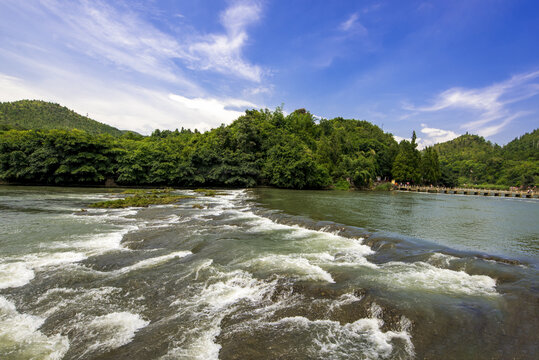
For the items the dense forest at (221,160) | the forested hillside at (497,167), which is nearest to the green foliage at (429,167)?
the dense forest at (221,160)

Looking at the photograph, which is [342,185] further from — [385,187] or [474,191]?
[474,191]

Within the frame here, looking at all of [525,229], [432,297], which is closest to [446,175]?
[525,229]

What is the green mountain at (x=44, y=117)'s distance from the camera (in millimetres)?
80875

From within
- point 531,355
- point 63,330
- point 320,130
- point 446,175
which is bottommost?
point 63,330

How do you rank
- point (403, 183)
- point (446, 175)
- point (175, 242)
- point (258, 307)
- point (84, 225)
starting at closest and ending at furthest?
point (258, 307) < point (175, 242) < point (84, 225) < point (403, 183) < point (446, 175)

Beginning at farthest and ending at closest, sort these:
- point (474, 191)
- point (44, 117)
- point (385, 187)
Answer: point (44, 117), point (385, 187), point (474, 191)

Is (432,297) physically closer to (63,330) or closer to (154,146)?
(63,330)

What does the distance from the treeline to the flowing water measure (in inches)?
1421

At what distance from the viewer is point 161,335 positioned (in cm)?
477

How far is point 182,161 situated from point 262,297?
46662 millimetres

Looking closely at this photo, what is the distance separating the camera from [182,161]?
4969 cm

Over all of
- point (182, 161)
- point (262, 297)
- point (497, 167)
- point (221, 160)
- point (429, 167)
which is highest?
point (497, 167)

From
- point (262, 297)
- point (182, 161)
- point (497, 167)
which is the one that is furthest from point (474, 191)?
point (262, 297)

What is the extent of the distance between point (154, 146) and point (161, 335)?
5225cm
